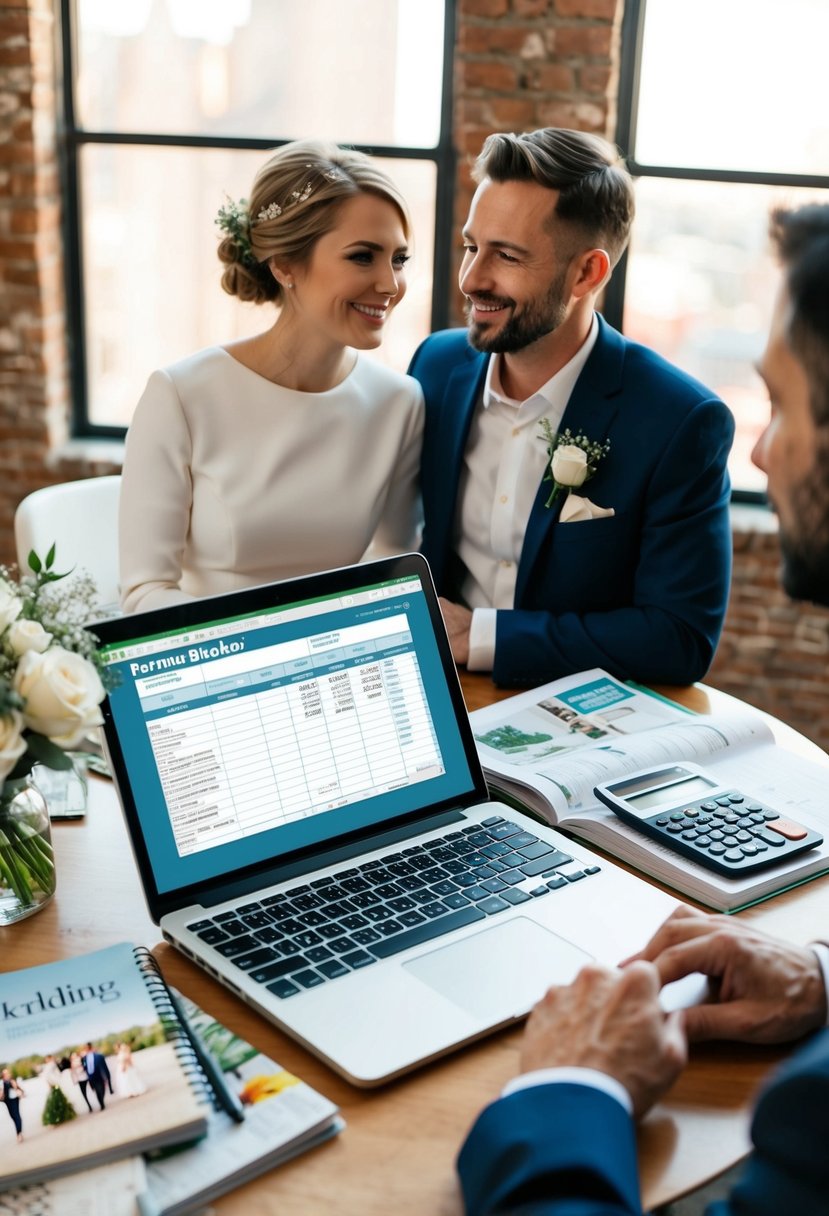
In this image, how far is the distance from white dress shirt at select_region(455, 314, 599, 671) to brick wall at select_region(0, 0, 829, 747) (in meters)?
1.20

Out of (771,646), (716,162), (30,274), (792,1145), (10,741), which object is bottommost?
(771,646)

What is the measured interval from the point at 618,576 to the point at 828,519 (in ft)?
3.68

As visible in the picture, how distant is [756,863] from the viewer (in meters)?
1.36

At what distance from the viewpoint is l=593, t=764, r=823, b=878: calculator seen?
4.51 feet

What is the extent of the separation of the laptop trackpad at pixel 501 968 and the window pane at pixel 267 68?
2.83m

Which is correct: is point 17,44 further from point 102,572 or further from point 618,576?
point 618,576

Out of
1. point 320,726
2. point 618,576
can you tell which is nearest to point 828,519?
point 320,726

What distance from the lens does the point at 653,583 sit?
6.88ft

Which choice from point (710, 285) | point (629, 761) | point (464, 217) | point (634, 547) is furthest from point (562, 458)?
point (710, 285)

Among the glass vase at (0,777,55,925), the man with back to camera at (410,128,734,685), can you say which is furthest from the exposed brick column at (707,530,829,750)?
the glass vase at (0,777,55,925)

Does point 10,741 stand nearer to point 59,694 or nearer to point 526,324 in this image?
point 59,694

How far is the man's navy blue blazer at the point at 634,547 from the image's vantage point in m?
2.00

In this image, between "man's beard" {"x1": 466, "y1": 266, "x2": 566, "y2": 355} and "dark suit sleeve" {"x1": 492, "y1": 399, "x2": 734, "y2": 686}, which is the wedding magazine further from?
"man's beard" {"x1": 466, "y1": 266, "x2": 566, "y2": 355}

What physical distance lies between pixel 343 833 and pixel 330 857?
0.10 ft
